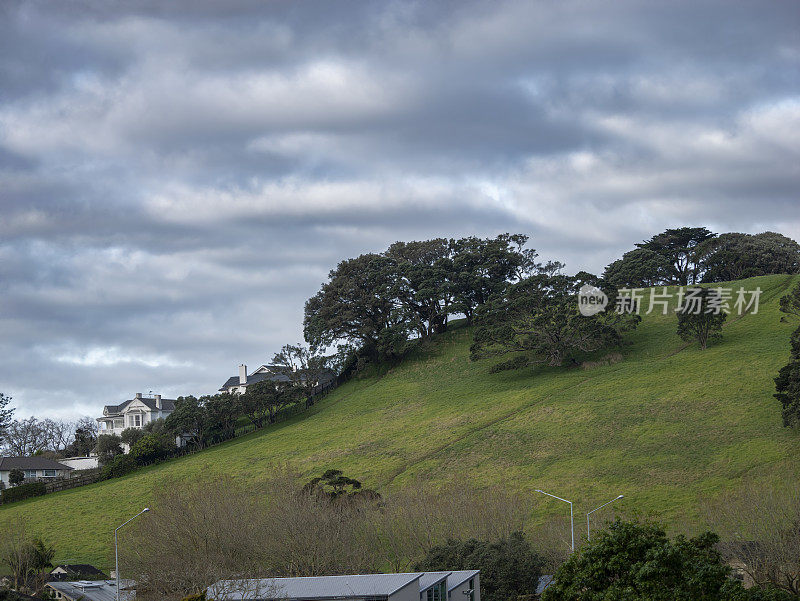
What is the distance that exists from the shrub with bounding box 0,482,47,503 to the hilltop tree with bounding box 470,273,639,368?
53606 millimetres

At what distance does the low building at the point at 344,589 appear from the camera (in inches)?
1569

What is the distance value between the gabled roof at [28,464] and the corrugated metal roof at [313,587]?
82430 mm

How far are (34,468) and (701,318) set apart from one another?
8792 centimetres

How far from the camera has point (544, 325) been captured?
333 feet

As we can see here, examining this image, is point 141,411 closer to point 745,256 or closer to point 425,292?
point 425,292

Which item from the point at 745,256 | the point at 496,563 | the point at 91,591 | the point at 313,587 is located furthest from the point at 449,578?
the point at 745,256

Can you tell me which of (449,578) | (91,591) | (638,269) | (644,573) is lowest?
(91,591)

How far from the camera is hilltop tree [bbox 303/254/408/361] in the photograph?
396 feet

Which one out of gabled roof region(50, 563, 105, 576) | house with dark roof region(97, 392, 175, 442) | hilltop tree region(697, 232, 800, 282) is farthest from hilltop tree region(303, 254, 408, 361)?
gabled roof region(50, 563, 105, 576)

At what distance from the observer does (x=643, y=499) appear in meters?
63.9

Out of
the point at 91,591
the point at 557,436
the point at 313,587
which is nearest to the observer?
the point at 313,587

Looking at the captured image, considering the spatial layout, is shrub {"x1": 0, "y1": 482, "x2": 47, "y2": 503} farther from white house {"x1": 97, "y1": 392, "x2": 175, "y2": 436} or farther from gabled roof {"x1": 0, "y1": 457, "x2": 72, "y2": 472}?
white house {"x1": 97, "y1": 392, "x2": 175, "y2": 436}

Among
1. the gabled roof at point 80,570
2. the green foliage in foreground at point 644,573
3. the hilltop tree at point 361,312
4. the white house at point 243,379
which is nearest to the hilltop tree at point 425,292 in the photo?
the hilltop tree at point 361,312

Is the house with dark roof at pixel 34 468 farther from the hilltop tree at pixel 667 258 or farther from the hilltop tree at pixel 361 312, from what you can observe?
the hilltop tree at pixel 667 258
